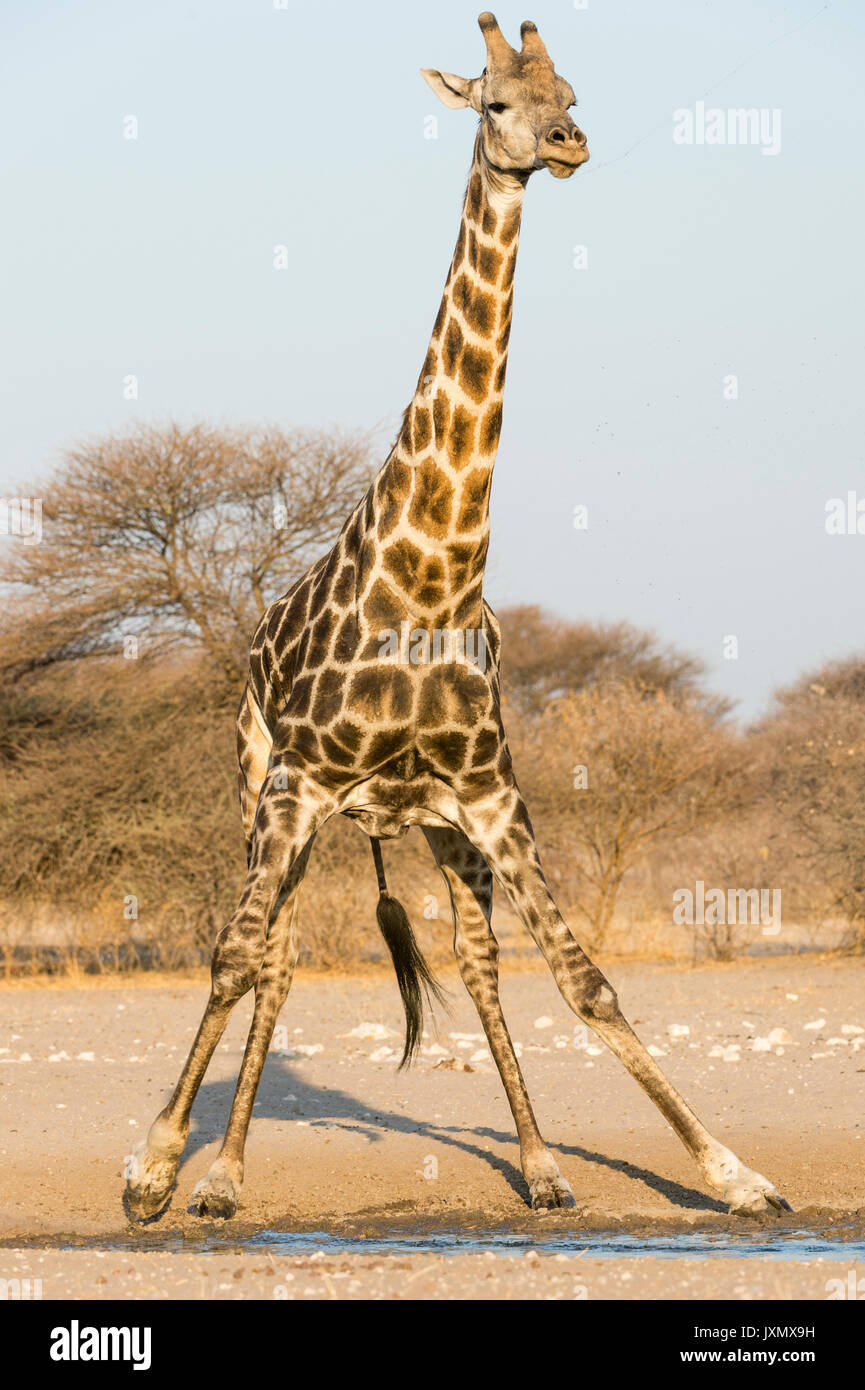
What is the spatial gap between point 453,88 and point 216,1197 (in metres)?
4.12

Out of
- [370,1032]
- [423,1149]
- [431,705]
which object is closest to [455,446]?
[431,705]

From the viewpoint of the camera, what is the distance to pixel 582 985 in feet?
18.3

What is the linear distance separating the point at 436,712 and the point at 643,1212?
196cm

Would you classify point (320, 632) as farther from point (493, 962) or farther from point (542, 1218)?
point (542, 1218)

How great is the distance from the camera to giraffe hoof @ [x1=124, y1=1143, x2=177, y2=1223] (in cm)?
566

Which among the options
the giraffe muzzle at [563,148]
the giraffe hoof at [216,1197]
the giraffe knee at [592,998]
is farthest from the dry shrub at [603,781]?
the giraffe muzzle at [563,148]

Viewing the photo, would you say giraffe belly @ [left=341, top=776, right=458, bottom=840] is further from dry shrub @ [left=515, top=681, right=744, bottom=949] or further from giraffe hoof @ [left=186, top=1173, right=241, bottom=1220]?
dry shrub @ [left=515, top=681, right=744, bottom=949]

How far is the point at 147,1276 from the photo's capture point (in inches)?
168

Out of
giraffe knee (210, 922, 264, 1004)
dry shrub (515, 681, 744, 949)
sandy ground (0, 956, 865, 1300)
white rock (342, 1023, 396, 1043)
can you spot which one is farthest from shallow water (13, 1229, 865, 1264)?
dry shrub (515, 681, 744, 949)

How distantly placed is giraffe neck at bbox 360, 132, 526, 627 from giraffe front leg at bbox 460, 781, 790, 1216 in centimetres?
75

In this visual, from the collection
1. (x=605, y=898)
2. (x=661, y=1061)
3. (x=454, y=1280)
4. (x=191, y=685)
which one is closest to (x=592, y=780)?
(x=605, y=898)

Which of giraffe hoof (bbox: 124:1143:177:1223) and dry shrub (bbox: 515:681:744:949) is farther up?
dry shrub (bbox: 515:681:744:949)

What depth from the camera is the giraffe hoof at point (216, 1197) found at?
19.1ft

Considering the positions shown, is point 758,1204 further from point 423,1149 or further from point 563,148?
point 563,148
